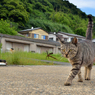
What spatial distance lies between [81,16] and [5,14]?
3808 centimetres

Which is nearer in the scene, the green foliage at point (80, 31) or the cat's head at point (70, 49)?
the cat's head at point (70, 49)

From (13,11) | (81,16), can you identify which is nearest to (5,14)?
(13,11)

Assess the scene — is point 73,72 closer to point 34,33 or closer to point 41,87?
point 41,87

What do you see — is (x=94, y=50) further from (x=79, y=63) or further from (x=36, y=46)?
(x=36, y=46)

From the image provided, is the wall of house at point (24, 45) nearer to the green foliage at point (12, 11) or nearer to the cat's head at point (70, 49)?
the green foliage at point (12, 11)

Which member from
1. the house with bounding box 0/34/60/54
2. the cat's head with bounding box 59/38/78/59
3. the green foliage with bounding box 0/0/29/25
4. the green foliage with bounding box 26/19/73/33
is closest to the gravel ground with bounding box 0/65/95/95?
the cat's head with bounding box 59/38/78/59

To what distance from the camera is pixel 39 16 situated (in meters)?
44.6

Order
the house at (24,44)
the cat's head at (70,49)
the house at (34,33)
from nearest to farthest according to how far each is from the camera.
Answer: the cat's head at (70,49) < the house at (24,44) < the house at (34,33)

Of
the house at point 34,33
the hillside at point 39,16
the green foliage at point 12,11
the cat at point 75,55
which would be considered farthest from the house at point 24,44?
the cat at point 75,55

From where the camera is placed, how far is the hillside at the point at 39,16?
110 ft

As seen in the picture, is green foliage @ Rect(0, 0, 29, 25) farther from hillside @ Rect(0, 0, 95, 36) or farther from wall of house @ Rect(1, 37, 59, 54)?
wall of house @ Rect(1, 37, 59, 54)

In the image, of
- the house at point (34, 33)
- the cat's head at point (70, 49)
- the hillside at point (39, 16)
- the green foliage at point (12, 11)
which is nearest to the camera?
the cat's head at point (70, 49)

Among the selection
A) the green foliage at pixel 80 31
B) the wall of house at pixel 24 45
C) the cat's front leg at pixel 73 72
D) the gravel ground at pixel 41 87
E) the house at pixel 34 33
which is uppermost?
the green foliage at pixel 80 31

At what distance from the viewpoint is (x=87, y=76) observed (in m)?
4.03
